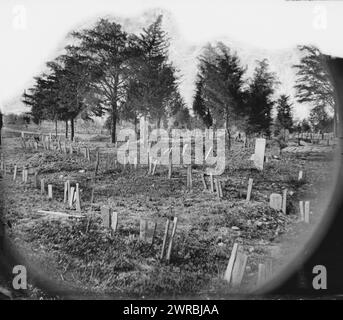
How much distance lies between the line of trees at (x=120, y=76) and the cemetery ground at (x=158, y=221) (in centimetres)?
35

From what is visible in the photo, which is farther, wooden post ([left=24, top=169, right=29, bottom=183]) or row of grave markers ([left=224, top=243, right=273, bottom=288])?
wooden post ([left=24, top=169, right=29, bottom=183])

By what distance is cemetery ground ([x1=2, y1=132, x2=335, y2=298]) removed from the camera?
2.85 metres

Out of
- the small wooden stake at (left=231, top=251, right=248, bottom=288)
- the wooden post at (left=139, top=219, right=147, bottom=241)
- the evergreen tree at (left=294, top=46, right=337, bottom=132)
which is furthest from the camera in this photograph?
the evergreen tree at (left=294, top=46, right=337, bottom=132)

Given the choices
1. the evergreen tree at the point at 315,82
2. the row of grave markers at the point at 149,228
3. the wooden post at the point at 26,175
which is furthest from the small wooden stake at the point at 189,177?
the wooden post at the point at 26,175

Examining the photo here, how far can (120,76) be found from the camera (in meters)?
3.17

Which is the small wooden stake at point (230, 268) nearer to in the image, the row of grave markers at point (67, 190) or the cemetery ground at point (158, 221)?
the cemetery ground at point (158, 221)

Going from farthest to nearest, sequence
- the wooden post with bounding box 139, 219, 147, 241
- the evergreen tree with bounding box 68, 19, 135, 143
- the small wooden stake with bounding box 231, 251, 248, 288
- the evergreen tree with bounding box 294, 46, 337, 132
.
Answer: the evergreen tree with bounding box 68, 19, 135, 143 → the evergreen tree with bounding box 294, 46, 337, 132 → the wooden post with bounding box 139, 219, 147, 241 → the small wooden stake with bounding box 231, 251, 248, 288

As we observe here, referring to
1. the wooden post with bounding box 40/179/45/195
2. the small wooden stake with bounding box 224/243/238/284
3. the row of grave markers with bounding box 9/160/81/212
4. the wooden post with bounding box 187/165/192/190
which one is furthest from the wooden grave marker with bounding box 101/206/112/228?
the small wooden stake with bounding box 224/243/238/284

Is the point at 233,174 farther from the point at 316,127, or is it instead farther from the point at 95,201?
the point at 95,201

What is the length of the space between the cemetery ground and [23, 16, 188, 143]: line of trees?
0.35 m

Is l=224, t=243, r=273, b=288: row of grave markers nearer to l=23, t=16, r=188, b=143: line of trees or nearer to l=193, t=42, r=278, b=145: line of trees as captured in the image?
l=193, t=42, r=278, b=145: line of trees

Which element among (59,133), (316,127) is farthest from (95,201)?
(316,127)

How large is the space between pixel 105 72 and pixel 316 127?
68.7 inches

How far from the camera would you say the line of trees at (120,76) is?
124 inches
